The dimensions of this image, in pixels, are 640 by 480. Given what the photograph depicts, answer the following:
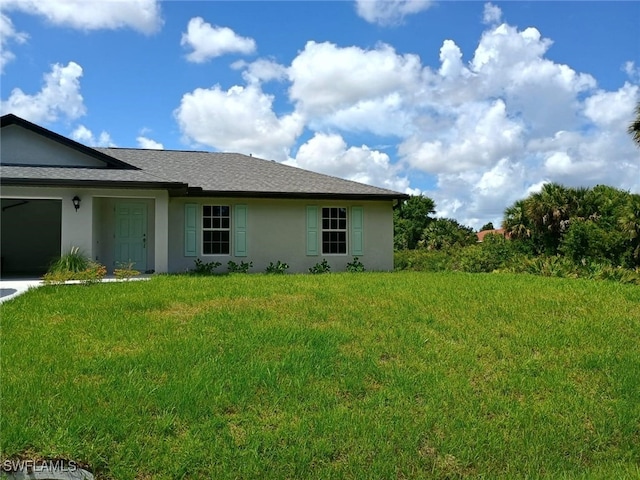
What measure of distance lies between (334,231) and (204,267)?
14.8 feet

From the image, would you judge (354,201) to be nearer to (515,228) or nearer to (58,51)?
(58,51)

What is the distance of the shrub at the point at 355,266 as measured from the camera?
53.2 ft

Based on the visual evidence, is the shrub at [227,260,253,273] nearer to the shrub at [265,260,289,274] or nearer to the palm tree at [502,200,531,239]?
the shrub at [265,260,289,274]

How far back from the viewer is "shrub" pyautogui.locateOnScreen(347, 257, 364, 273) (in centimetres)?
1622

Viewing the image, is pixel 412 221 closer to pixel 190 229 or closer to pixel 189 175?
pixel 189 175

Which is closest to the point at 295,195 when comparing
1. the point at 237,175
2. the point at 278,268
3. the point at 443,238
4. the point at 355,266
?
Answer: the point at 278,268

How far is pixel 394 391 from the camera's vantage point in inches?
187

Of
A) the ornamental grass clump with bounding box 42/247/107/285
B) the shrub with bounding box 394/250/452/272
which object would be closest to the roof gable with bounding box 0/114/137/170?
the ornamental grass clump with bounding box 42/247/107/285

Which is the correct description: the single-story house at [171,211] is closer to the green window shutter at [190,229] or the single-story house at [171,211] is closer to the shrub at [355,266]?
the green window shutter at [190,229]

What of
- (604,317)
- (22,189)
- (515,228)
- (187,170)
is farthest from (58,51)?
(515,228)

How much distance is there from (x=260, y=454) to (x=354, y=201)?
13.2 m

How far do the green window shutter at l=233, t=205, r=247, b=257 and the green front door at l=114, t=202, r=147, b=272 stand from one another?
2856 mm

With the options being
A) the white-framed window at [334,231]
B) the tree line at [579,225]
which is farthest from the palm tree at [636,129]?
the white-framed window at [334,231]

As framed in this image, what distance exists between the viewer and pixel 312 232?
642 inches
